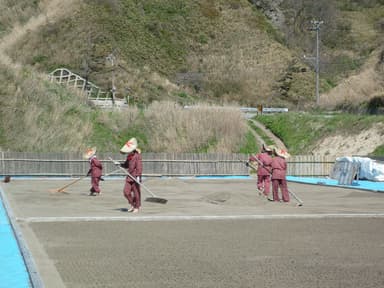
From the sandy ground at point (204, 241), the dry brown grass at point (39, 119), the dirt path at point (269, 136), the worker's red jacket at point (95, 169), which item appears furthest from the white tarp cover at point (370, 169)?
the dry brown grass at point (39, 119)

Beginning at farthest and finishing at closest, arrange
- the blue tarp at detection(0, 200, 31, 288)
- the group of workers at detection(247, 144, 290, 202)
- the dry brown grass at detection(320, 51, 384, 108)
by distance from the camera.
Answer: the dry brown grass at detection(320, 51, 384, 108), the group of workers at detection(247, 144, 290, 202), the blue tarp at detection(0, 200, 31, 288)

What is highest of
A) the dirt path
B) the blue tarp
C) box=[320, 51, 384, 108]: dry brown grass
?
box=[320, 51, 384, 108]: dry brown grass

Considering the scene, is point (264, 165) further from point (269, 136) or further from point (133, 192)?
point (269, 136)

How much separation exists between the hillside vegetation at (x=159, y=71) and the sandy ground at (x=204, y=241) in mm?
21378

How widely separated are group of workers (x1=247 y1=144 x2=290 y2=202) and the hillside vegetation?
1882cm

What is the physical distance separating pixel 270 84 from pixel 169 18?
13405 mm

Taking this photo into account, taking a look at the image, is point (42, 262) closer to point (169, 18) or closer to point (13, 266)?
point (13, 266)

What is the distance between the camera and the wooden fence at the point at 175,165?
33438 mm

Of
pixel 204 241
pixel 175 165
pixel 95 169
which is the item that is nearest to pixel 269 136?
pixel 175 165

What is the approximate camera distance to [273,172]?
20062 mm

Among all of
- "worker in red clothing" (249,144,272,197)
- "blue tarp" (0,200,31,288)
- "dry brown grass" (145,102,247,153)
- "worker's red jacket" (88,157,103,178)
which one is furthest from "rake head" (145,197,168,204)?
"dry brown grass" (145,102,247,153)

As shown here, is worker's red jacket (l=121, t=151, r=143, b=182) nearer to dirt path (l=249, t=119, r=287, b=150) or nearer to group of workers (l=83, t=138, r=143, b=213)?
group of workers (l=83, t=138, r=143, b=213)

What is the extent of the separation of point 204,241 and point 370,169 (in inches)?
759

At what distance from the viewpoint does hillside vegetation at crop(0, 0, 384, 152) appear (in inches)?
1639
